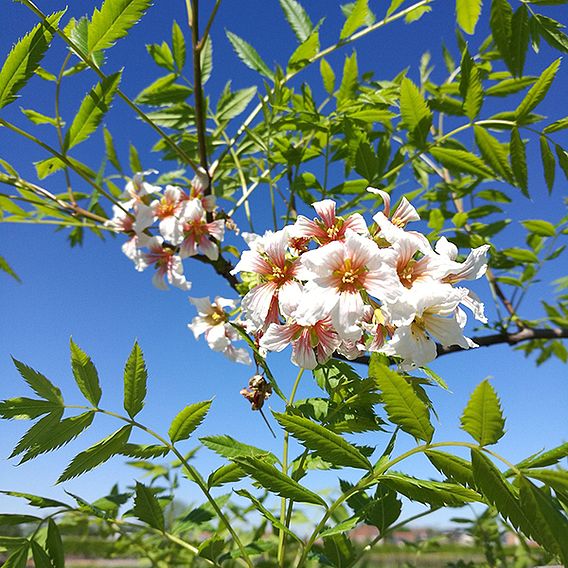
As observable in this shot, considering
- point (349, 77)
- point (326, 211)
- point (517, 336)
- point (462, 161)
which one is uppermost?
point (349, 77)

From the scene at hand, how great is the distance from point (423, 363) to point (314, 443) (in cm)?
19

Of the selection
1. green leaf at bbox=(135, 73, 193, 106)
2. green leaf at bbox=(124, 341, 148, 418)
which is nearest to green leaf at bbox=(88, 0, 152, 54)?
green leaf at bbox=(135, 73, 193, 106)

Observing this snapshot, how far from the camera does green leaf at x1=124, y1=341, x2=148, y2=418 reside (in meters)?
0.65

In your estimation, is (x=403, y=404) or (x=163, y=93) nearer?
(x=403, y=404)

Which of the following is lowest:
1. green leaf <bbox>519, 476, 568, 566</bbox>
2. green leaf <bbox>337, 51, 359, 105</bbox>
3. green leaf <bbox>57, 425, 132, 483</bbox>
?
green leaf <bbox>519, 476, 568, 566</bbox>

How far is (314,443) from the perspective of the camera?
52cm

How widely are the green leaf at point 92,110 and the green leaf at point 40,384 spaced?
18.6 inches

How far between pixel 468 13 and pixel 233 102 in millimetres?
575

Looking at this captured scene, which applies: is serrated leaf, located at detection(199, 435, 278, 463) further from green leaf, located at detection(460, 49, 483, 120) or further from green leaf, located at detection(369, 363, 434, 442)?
green leaf, located at detection(460, 49, 483, 120)

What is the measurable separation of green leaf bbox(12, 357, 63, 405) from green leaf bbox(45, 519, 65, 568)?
0.55 feet

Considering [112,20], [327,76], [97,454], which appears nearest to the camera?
[97,454]

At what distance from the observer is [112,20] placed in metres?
0.84

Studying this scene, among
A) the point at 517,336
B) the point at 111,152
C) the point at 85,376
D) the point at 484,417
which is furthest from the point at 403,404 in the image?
the point at 111,152

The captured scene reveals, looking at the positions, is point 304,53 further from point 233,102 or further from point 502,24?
point 502,24
